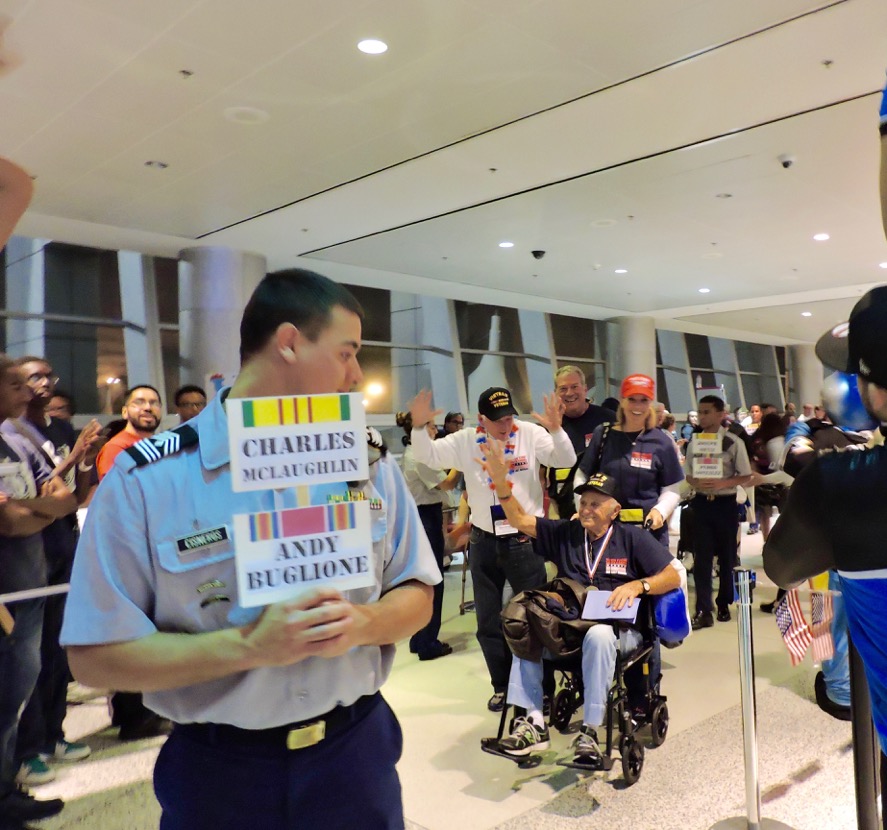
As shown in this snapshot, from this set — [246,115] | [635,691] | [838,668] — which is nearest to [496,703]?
[635,691]

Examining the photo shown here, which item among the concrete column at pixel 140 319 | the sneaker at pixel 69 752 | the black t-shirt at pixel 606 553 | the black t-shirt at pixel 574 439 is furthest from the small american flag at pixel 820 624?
the concrete column at pixel 140 319

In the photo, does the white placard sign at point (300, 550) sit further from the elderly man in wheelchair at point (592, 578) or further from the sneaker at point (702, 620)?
the sneaker at point (702, 620)

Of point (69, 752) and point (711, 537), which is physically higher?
point (711, 537)

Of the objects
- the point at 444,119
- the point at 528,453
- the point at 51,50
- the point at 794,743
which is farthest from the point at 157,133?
the point at 794,743

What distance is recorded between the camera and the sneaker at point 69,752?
3.44m

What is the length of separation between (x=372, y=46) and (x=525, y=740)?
11.9 ft

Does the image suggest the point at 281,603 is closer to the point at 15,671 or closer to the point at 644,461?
the point at 15,671

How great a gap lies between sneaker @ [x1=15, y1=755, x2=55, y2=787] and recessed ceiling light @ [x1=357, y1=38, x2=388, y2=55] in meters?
3.84

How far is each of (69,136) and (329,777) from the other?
5.43m

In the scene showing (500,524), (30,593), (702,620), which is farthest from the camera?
(702,620)

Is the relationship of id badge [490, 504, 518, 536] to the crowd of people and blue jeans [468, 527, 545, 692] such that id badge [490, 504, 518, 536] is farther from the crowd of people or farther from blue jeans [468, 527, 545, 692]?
the crowd of people

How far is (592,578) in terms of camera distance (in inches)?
137

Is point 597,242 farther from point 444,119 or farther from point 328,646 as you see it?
point 328,646

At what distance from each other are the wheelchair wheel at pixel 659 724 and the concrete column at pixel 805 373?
6315 millimetres
